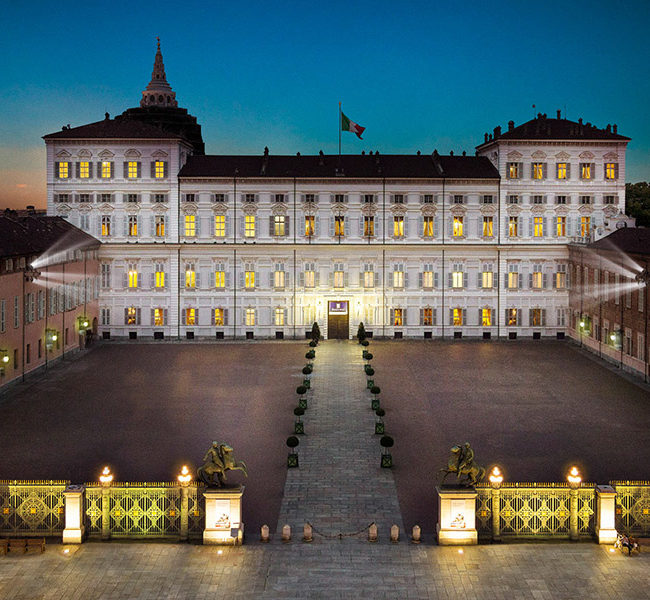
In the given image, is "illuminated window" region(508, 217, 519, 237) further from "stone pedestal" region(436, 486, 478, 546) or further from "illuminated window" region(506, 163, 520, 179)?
"stone pedestal" region(436, 486, 478, 546)

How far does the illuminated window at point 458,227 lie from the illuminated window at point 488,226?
6.34 feet

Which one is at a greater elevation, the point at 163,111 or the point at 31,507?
the point at 163,111

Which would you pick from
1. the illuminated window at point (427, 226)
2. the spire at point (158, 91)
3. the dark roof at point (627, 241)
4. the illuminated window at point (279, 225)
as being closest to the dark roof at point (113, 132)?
the illuminated window at point (279, 225)

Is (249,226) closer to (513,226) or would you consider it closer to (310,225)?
(310,225)

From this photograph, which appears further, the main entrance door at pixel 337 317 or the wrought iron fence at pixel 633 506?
the main entrance door at pixel 337 317

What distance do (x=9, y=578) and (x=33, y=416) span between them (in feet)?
59.4

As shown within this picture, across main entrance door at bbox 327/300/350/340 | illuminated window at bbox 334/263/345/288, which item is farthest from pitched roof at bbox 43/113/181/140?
main entrance door at bbox 327/300/350/340

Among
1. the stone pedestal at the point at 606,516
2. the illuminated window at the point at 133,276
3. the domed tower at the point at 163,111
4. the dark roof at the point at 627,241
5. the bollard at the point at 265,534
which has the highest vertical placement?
the domed tower at the point at 163,111

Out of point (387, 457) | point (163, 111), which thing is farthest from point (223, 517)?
point (163, 111)

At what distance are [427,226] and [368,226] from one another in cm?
500

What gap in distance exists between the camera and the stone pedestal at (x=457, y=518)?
20625mm

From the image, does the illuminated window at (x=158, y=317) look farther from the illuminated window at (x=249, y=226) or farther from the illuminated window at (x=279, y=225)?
the illuminated window at (x=279, y=225)

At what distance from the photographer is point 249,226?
62.9m

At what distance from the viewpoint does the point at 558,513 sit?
21.0m
